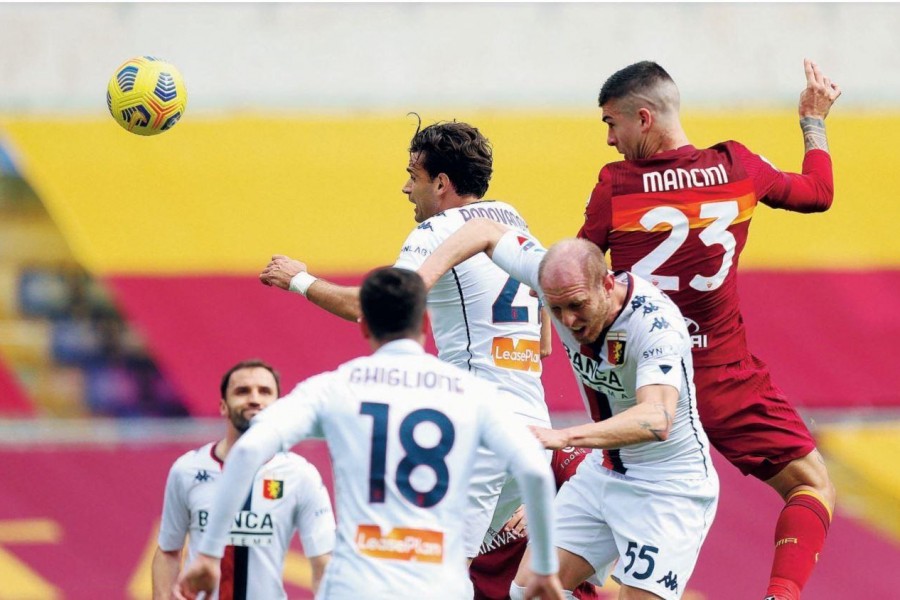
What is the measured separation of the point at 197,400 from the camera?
10938mm

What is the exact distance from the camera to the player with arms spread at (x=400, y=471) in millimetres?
4121

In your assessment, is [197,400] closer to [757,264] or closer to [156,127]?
[156,127]

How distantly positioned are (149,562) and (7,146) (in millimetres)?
4059

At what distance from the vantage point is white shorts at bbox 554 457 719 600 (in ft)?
18.1

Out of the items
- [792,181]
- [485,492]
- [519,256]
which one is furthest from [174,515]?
[792,181]

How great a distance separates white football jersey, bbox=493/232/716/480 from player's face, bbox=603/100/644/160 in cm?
71

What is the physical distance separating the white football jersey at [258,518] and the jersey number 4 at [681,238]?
227 cm

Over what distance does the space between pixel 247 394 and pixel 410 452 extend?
308cm

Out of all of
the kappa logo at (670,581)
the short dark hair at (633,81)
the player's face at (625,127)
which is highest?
the short dark hair at (633,81)

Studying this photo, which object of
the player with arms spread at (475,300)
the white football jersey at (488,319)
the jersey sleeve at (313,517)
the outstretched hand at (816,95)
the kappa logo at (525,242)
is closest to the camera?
the kappa logo at (525,242)

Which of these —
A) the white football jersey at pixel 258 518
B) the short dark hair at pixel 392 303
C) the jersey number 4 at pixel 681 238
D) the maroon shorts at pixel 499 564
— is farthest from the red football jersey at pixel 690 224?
the white football jersey at pixel 258 518

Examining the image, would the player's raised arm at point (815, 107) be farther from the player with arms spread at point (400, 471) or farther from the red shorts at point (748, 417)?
the player with arms spread at point (400, 471)

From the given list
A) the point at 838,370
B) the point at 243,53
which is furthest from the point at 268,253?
the point at 838,370

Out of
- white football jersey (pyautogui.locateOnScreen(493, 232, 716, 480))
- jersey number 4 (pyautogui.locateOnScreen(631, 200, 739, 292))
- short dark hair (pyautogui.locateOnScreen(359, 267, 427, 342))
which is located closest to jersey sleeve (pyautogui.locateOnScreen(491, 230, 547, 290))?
white football jersey (pyautogui.locateOnScreen(493, 232, 716, 480))
